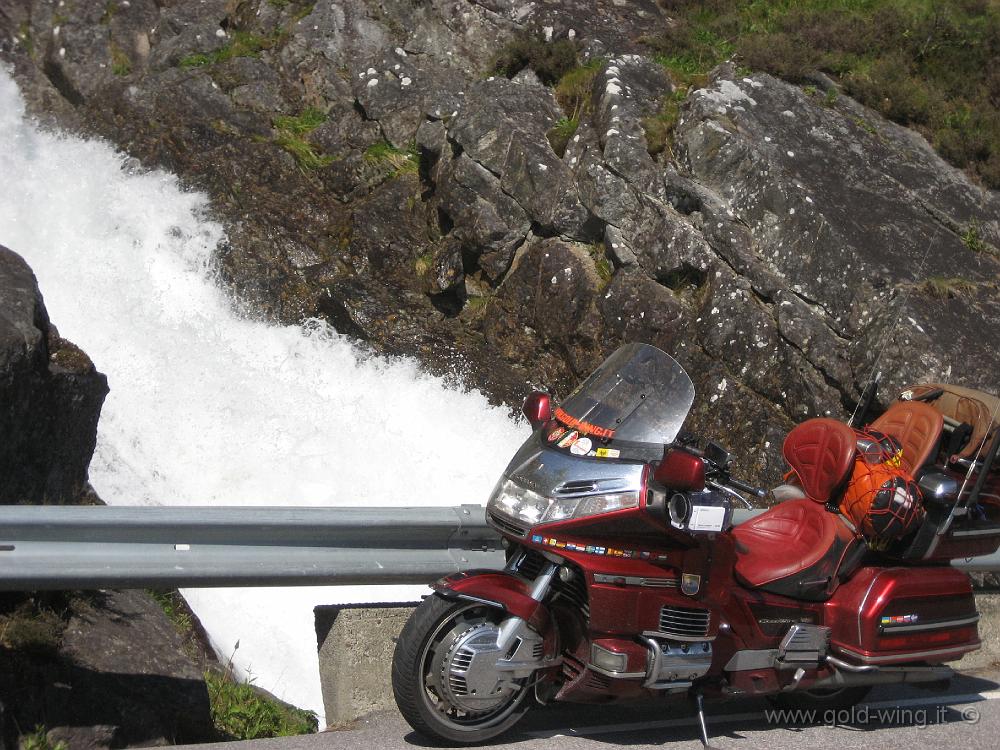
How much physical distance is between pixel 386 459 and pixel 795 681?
5.31 metres

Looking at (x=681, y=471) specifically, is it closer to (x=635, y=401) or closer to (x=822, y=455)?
(x=635, y=401)

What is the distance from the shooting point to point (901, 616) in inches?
193

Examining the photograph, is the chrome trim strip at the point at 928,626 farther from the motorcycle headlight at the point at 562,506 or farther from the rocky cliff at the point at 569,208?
the rocky cliff at the point at 569,208

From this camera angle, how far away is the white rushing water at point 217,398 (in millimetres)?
7593

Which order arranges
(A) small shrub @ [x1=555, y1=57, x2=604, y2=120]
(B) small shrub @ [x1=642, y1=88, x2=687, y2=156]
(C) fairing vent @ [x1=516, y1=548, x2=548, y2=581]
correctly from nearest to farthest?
(C) fairing vent @ [x1=516, y1=548, x2=548, y2=581] → (B) small shrub @ [x1=642, y1=88, x2=687, y2=156] → (A) small shrub @ [x1=555, y1=57, x2=604, y2=120]

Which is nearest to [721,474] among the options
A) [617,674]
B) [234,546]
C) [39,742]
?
[617,674]

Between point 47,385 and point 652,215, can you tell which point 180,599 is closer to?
point 47,385

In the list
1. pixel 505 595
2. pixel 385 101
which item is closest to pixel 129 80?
pixel 385 101

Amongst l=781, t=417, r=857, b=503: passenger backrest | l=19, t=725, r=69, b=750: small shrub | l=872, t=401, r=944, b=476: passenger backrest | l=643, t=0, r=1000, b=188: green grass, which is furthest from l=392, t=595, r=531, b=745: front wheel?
l=643, t=0, r=1000, b=188: green grass

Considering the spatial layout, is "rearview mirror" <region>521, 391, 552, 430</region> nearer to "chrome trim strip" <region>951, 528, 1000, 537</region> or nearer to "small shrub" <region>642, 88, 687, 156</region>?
"chrome trim strip" <region>951, 528, 1000, 537</region>

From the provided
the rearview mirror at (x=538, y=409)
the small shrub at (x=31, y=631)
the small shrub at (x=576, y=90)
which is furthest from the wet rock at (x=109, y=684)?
the small shrub at (x=576, y=90)

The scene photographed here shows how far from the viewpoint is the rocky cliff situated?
10609 mm

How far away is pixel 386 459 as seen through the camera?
31.0 feet

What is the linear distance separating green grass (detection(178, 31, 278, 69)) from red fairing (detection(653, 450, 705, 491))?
12390 millimetres
